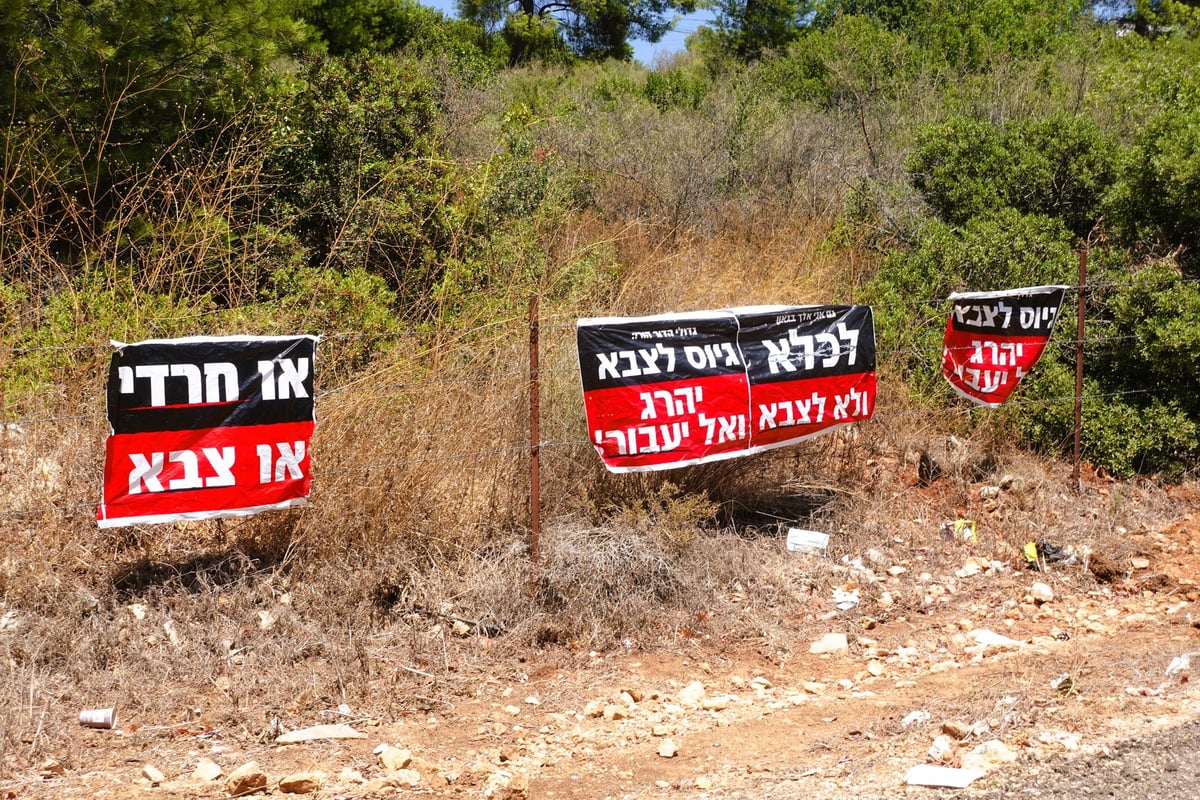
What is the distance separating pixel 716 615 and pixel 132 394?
340cm

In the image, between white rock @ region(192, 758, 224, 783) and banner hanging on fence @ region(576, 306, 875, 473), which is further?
banner hanging on fence @ region(576, 306, 875, 473)

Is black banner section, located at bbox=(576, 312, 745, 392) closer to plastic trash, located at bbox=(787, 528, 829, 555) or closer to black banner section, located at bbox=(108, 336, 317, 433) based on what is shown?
plastic trash, located at bbox=(787, 528, 829, 555)

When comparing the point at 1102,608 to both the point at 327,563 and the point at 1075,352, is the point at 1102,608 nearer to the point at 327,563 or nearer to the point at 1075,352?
the point at 1075,352

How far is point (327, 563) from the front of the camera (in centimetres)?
632

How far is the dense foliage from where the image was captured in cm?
797

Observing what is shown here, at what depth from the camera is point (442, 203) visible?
983 cm

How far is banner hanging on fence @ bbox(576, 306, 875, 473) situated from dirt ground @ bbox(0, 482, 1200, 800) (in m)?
1.17

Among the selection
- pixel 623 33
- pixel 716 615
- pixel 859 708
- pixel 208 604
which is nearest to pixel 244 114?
pixel 208 604

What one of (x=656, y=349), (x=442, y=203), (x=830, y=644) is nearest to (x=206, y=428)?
(x=656, y=349)

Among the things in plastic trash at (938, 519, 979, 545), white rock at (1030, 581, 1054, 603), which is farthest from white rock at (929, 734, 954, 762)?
plastic trash at (938, 519, 979, 545)

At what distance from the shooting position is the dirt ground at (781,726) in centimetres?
466

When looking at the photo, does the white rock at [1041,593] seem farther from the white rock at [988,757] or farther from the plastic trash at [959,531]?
the white rock at [988,757]

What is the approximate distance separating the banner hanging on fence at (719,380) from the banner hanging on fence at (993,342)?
3.62 ft

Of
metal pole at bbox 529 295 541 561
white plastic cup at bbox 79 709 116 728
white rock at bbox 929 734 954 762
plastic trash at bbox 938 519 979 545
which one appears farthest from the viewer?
plastic trash at bbox 938 519 979 545
